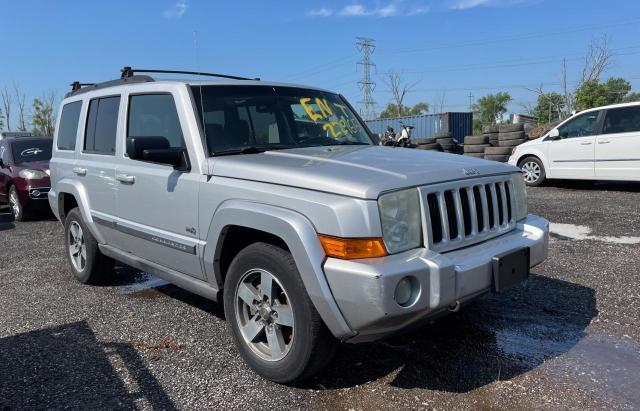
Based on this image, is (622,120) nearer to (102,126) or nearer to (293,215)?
(102,126)

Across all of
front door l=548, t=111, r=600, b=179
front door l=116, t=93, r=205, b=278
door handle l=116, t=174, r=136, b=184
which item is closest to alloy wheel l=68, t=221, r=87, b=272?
front door l=116, t=93, r=205, b=278

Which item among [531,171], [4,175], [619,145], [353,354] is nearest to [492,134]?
[531,171]

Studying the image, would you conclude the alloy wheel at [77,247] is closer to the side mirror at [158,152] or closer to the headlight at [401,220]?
the side mirror at [158,152]

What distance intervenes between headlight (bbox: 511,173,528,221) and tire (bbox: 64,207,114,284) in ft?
12.4

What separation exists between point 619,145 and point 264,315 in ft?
30.9

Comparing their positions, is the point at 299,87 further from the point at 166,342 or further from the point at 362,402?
the point at 362,402

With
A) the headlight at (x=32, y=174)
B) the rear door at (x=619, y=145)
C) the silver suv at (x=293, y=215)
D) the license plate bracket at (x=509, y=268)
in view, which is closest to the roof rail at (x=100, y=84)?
the silver suv at (x=293, y=215)

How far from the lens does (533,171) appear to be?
12062 millimetres

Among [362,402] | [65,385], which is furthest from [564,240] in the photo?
→ [65,385]

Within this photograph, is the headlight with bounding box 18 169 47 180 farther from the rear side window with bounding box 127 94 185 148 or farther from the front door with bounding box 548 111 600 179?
the front door with bounding box 548 111 600 179

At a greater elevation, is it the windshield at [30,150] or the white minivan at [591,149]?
the windshield at [30,150]

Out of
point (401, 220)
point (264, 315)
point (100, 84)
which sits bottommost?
point (264, 315)

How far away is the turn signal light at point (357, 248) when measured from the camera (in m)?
2.75

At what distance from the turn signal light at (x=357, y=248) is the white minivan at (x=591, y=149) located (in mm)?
9252
